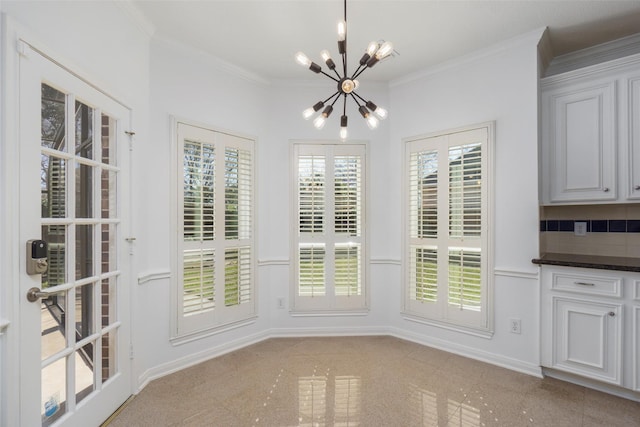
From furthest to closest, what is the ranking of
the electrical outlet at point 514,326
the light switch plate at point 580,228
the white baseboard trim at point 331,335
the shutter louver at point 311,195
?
the shutter louver at point 311,195 < the light switch plate at point 580,228 < the electrical outlet at point 514,326 < the white baseboard trim at point 331,335

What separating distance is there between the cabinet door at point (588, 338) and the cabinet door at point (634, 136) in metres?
0.92

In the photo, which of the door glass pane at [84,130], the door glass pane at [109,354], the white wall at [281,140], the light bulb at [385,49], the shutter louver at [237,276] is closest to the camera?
the light bulb at [385,49]

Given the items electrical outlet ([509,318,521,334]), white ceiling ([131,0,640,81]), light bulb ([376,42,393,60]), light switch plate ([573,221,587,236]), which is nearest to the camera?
light bulb ([376,42,393,60])

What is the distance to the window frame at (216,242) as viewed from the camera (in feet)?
8.95

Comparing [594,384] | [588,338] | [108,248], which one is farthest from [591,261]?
[108,248]

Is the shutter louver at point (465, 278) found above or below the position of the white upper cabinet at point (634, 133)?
below

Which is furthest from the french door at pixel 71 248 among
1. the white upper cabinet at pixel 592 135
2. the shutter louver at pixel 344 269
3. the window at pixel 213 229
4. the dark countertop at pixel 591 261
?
the white upper cabinet at pixel 592 135

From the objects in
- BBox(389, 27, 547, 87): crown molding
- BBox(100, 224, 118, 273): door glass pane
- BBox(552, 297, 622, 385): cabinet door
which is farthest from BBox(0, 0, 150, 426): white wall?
BBox(552, 297, 622, 385): cabinet door

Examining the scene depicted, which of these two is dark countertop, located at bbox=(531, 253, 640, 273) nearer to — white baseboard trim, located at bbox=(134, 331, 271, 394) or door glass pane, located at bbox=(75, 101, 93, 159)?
white baseboard trim, located at bbox=(134, 331, 271, 394)

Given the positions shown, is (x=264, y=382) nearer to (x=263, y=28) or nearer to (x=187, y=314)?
(x=187, y=314)

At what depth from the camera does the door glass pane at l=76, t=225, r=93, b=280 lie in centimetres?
183

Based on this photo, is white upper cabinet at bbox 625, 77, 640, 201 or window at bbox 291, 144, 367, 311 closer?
white upper cabinet at bbox 625, 77, 640, 201

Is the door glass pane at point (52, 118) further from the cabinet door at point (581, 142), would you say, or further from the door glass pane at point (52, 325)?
the cabinet door at point (581, 142)

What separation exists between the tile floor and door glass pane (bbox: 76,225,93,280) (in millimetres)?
1000
